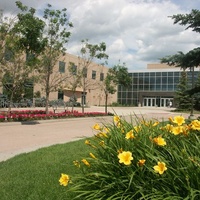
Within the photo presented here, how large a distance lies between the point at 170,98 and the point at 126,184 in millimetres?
67244

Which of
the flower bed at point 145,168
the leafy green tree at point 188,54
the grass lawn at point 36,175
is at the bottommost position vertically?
the grass lawn at point 36,175

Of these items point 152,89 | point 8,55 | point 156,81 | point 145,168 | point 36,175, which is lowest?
point 36,175

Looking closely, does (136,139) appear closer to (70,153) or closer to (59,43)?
(70,153)

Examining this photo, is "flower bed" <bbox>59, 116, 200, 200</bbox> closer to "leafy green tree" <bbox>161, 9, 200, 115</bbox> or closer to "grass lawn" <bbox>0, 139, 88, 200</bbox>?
"grass lawn" <bbox>0, 139, 88, 200</bbox>

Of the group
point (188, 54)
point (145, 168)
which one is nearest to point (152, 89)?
point (188, 54)

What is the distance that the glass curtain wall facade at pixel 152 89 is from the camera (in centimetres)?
6869

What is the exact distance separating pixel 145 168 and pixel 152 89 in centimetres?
6874

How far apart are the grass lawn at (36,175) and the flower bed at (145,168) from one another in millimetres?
687

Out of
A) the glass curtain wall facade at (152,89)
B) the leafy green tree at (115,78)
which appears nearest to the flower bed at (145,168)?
the leafy green tree at (115,78)

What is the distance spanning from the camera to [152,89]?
233 ft

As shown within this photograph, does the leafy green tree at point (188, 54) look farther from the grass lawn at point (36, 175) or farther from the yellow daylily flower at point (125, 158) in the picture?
the yellow daylily flower at point (125, 158)

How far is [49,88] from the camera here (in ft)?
73.0

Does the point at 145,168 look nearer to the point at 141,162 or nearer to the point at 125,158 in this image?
the point at 141,162

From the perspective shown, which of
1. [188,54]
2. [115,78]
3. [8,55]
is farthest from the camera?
[115,78]
